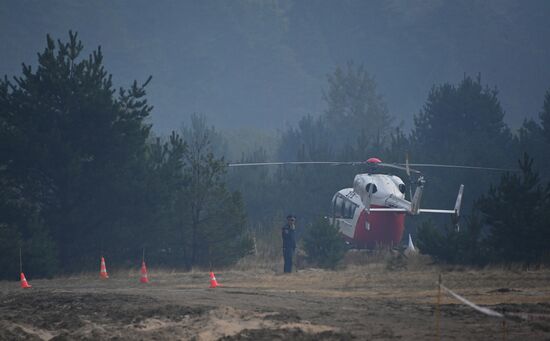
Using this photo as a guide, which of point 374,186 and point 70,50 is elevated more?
point 70,50

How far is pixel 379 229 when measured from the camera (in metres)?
36.2

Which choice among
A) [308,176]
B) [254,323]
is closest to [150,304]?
[254,323]

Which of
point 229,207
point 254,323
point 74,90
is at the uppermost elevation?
point 74,90

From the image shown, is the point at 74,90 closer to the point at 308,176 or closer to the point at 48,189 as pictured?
the point at 48,189

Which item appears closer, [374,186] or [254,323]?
[254,323]

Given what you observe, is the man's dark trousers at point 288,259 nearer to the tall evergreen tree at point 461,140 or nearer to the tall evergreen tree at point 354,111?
the tall evergreen tree at point 461,140

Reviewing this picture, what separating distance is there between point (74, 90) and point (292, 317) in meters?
20.7

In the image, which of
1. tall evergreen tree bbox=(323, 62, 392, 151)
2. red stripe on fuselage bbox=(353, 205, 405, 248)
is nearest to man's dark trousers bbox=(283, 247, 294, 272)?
red stripe on fuselage bbox=(353, 205, 405, 248)

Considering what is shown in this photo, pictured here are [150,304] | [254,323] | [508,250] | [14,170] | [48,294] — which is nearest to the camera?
[254,323]

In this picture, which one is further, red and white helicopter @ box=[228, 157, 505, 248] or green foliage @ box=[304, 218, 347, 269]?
red and white helicopter @ box=[228, 157, 505, 248]

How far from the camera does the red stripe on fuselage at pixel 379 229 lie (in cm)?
3612

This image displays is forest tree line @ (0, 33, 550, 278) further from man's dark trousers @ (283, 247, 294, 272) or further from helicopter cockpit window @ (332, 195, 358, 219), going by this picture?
man's dark trousers @ (283, 247, 294, 272)

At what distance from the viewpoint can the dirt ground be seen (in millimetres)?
15938

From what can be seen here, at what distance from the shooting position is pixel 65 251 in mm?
34281
